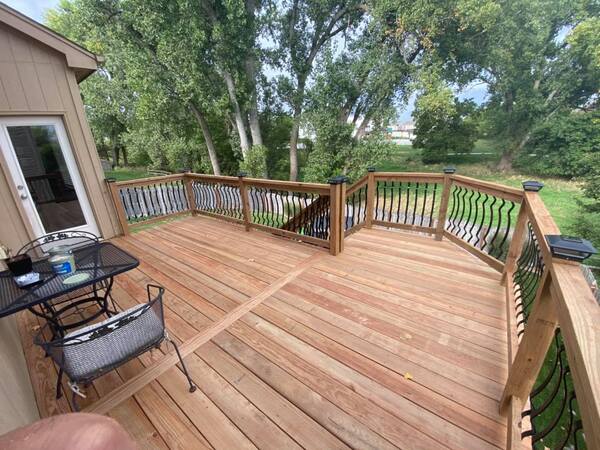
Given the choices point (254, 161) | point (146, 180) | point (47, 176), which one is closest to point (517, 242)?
point (146, 180)

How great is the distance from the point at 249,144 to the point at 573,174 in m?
13.8

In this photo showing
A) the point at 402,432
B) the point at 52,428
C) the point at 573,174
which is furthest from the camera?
the point at 573,174

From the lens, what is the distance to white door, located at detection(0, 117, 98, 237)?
11.6 ft

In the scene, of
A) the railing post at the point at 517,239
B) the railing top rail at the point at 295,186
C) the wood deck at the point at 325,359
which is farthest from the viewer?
the railing top rail at the point at 295,186

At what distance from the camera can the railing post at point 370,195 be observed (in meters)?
4.08

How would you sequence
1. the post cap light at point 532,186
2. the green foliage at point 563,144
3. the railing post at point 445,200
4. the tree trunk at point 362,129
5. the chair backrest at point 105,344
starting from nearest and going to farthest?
1. the chair backrest at point 105,344
2. the post cap light at point 532,186
3. the railing post at point 445,200
4. the tree trunk at point 362,129
5. the green foliage at point 563,144

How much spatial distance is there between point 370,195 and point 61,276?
3.79m

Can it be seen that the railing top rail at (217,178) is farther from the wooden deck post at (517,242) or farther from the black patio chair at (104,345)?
the wooden deck post at (517,242)

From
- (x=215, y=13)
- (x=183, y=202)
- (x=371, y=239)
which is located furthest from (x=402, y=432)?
(x=215, y=13)

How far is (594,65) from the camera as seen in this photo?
9508 mm

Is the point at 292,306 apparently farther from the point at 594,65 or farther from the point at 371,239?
the point at 594,65

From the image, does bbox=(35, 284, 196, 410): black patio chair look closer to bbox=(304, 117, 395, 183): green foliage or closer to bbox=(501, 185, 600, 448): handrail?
bbox=(501, 185, 600, 448): handrail

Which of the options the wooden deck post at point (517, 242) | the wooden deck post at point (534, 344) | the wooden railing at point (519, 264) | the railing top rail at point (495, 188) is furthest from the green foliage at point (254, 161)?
the wooden deck post at point (534, 344)

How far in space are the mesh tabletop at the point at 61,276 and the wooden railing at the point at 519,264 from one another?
209 cm
